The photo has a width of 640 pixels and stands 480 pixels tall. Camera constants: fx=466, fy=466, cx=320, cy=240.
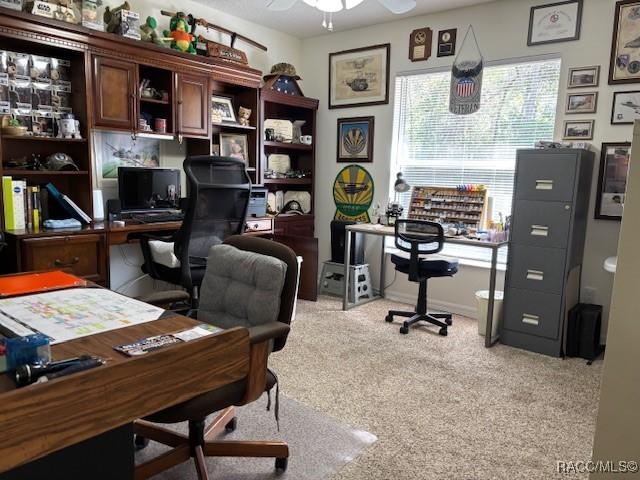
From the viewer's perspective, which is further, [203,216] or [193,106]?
[193,106]

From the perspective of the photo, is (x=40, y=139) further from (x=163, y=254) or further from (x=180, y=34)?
(x=180, y=34)

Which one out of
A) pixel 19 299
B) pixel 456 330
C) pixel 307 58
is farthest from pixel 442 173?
pixel 19 299

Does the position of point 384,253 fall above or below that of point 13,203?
below

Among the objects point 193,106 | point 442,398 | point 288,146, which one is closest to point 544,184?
point 442,398

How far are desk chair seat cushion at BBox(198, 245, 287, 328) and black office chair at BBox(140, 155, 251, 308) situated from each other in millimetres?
806

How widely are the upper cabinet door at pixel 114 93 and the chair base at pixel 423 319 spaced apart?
8.32 feet

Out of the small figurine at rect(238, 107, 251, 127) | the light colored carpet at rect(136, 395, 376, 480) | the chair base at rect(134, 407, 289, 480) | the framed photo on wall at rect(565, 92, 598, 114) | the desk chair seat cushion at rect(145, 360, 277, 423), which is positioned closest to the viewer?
the desk chair seat cushion at rect(145, 360, 277, 423)

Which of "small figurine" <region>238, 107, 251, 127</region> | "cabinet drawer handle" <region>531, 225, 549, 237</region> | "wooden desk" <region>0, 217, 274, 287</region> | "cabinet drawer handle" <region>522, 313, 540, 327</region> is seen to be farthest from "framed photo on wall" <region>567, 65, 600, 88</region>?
"wooden desk" <region>0, 217, 274, 287</region>

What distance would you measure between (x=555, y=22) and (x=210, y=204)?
2957 millimetres

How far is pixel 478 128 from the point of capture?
4113 millimetres

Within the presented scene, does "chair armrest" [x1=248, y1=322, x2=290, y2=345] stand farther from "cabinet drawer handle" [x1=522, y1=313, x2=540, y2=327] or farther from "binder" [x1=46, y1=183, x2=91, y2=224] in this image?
"cabinet drawer handle" [x1=522, y1=313, x2=540, y2=327]

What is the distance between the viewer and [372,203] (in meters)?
4.75

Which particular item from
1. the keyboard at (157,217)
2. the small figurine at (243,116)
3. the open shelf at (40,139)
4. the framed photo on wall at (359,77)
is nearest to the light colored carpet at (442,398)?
the keyboard at (157,217)

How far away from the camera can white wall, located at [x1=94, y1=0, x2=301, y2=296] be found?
381 centimetres
